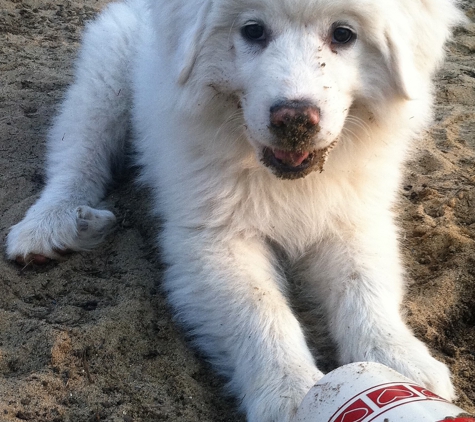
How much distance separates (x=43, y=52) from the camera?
217 inches

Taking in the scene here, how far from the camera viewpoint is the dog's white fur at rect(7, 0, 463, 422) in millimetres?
2412

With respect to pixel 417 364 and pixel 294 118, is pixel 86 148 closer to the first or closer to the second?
pixel 294 118

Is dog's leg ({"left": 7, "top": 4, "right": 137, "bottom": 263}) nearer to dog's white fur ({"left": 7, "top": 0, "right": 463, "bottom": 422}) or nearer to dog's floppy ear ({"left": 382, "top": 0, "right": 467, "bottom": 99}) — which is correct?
dog's white fur ({"left": 7, "top": 0, "right": 463, "bottom": 422})

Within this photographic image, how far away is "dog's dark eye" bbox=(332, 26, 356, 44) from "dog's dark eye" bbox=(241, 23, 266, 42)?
0.90ft

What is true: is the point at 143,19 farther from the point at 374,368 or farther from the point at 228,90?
Answer: the point at 374,368

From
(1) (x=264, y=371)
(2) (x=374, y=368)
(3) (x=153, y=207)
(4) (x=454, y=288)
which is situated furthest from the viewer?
(3) (x=153, y=207)

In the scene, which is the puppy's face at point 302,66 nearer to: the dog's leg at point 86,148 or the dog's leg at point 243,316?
the dog's leg at point 243,316

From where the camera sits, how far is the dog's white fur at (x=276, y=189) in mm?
2412

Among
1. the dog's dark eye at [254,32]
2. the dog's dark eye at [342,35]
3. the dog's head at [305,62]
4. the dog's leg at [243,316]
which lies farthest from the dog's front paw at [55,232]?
the dog's dark eye at [342,35]

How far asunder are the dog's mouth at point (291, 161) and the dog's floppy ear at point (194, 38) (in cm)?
48

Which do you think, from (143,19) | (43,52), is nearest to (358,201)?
(143,19)

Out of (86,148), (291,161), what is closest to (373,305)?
(291,161)

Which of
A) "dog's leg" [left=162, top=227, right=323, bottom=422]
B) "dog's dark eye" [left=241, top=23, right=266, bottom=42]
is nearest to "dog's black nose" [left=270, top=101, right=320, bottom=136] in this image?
"dog's dark eye" [left=241, top=23, right=266, bottom=42]

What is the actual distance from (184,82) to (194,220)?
61 cm
